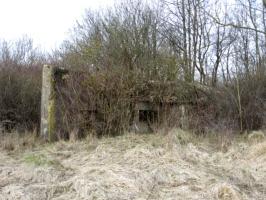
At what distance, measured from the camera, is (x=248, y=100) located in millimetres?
12102

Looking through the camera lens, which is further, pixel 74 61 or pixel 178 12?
pixel 178 12

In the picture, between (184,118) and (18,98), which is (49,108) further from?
(184,118)

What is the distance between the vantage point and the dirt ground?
5.55 m

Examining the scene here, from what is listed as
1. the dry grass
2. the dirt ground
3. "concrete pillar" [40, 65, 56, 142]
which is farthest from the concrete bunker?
the dirt ground

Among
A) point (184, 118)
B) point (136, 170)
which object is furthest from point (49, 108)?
point (136, 170)

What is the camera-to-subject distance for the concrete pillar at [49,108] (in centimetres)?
1030

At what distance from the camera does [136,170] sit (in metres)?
6.50

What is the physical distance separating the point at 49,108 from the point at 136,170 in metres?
4.61

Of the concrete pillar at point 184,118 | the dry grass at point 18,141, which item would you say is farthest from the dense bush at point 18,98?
the concrete pillar at point 184,118

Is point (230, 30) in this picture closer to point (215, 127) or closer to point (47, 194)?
point (215, 127)

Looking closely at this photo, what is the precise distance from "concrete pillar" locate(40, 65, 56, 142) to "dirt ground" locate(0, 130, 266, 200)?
683 mm

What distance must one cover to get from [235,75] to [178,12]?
5.84 metres

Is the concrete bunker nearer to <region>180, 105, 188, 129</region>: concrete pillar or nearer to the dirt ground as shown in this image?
<region>180, 105, 188, 129</region>: concrete pillar

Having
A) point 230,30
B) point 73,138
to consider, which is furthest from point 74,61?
point 230,30
